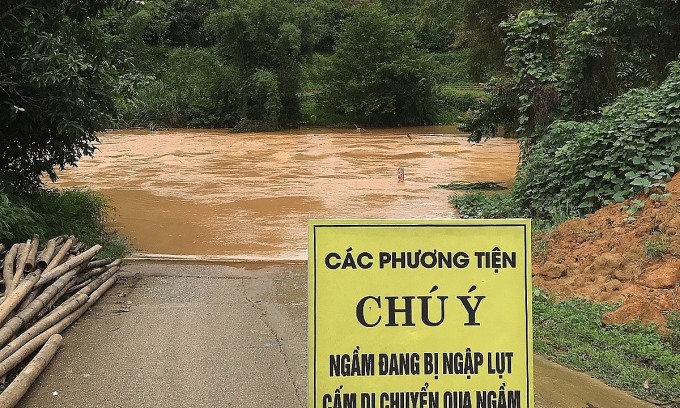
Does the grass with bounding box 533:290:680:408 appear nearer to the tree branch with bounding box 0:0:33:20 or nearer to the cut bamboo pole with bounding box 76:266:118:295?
the cut bamboo pole with bounding box 76:266:118:295

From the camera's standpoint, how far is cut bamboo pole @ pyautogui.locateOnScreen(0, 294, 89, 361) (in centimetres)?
512

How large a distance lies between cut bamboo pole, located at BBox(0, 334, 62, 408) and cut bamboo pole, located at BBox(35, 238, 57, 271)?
1.76m

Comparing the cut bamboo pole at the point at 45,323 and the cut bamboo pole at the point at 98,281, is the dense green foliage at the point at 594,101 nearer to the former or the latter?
the cut bamboo pole at the point at 98,281

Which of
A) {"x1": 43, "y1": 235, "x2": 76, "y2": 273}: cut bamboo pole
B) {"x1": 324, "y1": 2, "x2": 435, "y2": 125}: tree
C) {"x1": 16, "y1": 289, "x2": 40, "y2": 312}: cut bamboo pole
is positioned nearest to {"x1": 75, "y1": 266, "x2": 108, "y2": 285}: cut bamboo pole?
{"x1": 43, "y1": 235, "x2": 76, "y2": 273}: cut bamboo pole

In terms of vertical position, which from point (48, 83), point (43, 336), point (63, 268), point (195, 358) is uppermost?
point (48, 83)

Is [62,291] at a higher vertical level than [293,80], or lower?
lower

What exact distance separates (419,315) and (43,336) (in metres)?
3.92

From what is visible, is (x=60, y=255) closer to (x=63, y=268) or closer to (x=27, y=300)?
(x=63, y=268)

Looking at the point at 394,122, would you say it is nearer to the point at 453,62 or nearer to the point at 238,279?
the point at 453,62

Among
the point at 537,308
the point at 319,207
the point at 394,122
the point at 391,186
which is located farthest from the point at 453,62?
the point at 537,308

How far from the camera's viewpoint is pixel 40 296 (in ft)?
20.5

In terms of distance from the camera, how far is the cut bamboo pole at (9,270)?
21.0 ft

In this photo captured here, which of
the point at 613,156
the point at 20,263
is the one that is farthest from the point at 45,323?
the point at 613,156

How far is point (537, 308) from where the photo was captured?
7.35m
